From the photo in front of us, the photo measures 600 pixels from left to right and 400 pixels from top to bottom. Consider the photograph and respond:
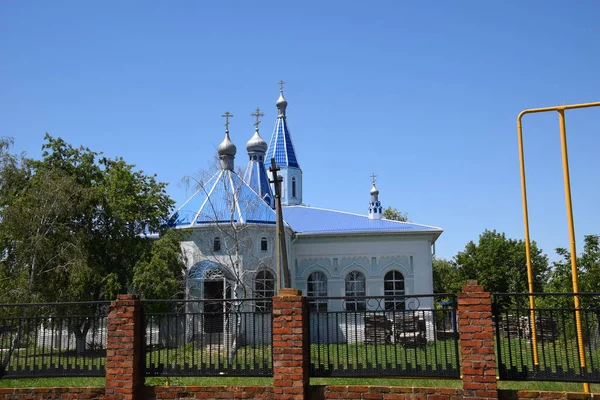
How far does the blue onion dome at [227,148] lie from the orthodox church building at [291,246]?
4 cm

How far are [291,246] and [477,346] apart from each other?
19.6m

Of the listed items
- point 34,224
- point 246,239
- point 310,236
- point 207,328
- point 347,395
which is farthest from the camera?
point 310,236

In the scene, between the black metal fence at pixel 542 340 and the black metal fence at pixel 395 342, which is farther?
the black metal fence at pixel 395 342

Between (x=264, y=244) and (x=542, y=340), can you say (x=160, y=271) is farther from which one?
(x=542, y=340)

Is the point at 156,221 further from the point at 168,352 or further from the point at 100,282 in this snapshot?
the point at 168,352

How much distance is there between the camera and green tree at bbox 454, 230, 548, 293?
41.6 m

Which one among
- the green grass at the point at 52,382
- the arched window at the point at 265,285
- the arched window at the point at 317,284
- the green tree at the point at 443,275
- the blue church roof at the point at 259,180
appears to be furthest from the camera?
the green tree at the point at 443,275

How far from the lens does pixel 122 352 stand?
8.23 meters

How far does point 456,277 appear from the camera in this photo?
44.3 metres

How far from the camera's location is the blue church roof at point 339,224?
26830 mm

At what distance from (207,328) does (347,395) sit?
2477mm

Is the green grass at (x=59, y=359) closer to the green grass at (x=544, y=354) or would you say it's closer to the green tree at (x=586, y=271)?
the green grass at (x=544, y=354)

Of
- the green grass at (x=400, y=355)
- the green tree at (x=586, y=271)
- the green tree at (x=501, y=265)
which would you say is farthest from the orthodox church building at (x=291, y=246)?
the green tree at (x=501, y=265)

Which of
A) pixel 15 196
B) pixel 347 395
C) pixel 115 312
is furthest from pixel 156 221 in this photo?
pixel 347 395
